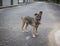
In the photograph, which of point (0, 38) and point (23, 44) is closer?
point (23, 44)

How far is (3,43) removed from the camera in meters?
8.36

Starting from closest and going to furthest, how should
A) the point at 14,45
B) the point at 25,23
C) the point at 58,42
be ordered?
the point at 14,45 → the point at 58,42 → the point at 25,23

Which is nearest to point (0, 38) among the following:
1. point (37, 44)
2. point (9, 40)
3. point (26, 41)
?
point (9, 40)

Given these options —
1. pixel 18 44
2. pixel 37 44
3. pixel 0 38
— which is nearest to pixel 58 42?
pixel 37 44

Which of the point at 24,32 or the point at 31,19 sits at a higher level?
the point at 31,19

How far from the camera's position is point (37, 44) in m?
8.35

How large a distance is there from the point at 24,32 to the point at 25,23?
0.43 metres

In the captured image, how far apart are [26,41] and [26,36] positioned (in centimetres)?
102

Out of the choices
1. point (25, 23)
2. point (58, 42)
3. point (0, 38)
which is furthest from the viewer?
point (25, 23)

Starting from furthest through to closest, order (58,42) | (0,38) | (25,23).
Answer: (25,23) → (0,38) → (58,42)

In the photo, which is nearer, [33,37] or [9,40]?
[9,40]

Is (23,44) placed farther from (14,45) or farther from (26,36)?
(26,36)

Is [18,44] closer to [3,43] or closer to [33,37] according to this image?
[3,43]

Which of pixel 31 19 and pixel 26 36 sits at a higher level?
pixel 31 19
